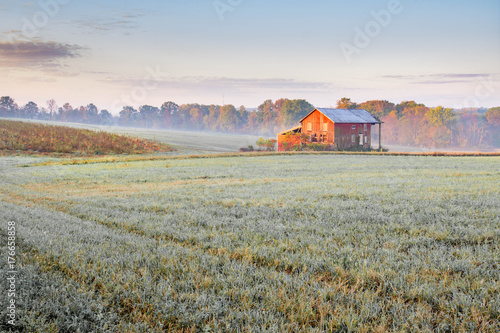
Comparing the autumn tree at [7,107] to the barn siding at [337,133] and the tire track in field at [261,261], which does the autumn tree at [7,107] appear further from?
the tire track in field at [261,261]

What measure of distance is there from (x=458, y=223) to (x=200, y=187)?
8949 mm

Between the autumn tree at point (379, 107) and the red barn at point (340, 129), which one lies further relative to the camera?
the autumn tree at point (379, 107)

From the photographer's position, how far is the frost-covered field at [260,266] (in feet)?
11.9

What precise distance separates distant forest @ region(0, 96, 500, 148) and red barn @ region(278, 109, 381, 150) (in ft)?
128

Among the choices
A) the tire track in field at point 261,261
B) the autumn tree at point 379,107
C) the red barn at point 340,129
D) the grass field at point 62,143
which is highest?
the autumn tree at point 379,107

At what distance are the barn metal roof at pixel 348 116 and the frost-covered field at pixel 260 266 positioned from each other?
46846mm

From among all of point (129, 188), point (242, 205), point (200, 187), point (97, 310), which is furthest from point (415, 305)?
point (129, 188)

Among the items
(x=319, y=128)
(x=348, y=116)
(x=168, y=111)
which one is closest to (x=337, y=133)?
(x=319, y=128)

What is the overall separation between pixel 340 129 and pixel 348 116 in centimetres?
402

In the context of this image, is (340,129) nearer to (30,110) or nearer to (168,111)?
(168,111)

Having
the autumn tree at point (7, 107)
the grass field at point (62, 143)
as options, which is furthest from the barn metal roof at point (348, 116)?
the autumn tree at point (7, 107)

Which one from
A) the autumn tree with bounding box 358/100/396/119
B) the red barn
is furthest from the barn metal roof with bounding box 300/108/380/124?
the autumn tree with bounding box 358/100/396/119

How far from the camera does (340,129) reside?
54406mm

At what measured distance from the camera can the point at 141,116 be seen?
654 feet
